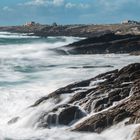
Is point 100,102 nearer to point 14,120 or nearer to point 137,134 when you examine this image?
point 14,120

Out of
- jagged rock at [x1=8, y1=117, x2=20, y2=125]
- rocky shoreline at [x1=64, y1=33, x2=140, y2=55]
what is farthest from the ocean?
rocky shoreline at [x1=64, y1=33, x2=140, y2=55]

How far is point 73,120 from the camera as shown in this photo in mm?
25641

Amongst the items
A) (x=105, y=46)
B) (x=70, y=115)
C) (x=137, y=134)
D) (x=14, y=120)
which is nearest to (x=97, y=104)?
(x=70, y=115)

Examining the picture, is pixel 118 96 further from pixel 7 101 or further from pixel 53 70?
pixel 53 70

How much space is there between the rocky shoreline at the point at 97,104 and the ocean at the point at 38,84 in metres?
0.47

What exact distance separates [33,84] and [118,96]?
48.0 ft

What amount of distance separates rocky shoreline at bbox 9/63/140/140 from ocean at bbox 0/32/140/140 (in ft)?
1.54

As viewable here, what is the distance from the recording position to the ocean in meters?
24.0

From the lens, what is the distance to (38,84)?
3991cm

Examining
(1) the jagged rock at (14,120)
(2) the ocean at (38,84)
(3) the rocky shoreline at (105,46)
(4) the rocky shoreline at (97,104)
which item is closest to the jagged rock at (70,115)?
(4) the rocky shoreline at (97,104)

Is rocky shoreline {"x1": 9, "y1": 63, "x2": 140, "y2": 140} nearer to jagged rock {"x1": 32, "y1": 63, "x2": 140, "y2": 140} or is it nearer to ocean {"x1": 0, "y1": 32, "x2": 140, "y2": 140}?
jagged rock {"x1": 32, "y1": 63, "x2": 140, "y2": 140}

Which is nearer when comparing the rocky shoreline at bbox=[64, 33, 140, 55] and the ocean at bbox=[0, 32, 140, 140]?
the ocean at bbox=[0, 32, 140, 140]

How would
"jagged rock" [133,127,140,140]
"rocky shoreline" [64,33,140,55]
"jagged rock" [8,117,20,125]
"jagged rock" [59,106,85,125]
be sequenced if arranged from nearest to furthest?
"jagged rock" [133,127,140,140]
"jagged rock" [59,106,85,125]
"jagged rock" [8,117,20,125]
"rocky shoreline" [64,33,140,55]

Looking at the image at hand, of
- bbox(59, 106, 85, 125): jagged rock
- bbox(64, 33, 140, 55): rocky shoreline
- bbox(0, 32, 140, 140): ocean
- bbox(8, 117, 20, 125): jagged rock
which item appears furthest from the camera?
bbox(64, 33, 140, 55): rocky shoreline
